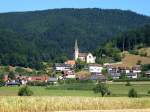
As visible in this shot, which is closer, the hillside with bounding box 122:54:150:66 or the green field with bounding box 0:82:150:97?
the green field with bounding box 0:82:150:97

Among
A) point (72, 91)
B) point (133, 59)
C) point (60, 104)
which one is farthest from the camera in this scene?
point (133, 59)

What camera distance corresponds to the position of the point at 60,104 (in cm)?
3644

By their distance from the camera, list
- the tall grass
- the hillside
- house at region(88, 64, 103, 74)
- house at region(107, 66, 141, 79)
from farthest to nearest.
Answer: the hillside < house at region(88, 64, 103, 74) < house at region(107, 66, 141, 79) < the tall grass

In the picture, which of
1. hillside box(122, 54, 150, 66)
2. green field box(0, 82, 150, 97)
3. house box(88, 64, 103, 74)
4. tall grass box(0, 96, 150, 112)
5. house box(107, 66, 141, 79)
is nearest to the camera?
tall grass box(0, 96, 150, 112)

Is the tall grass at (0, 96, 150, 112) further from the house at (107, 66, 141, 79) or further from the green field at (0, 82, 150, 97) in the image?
the house at (107, 66, 141, 79)

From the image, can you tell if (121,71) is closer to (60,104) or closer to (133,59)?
(133,59)

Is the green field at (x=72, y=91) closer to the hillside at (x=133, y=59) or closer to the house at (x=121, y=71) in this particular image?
the house at (x=121, y=71)

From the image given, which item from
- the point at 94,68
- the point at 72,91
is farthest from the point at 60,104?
the point at 94,68

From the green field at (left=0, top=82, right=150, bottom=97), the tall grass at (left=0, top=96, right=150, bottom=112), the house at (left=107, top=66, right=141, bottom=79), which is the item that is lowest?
the green field at (left=0, top=82, right=150, bottom=97)

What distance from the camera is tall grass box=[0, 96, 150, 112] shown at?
33750 mm

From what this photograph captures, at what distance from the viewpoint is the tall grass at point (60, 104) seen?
111 feet

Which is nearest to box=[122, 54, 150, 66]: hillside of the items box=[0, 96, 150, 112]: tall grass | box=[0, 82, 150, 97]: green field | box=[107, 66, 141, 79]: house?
box=[107, 66, 141, 79]: house

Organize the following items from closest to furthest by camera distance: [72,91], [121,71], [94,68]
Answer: [72,91], [121,71], [94,68]

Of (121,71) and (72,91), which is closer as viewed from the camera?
(72,91)
